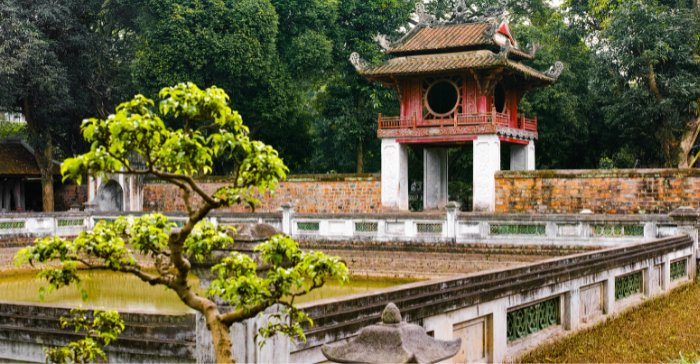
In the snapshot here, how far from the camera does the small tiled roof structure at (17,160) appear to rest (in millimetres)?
28625

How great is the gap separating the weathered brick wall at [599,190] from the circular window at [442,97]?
467 cm

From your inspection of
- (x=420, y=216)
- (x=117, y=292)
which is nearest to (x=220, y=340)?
(x=117, y=292)

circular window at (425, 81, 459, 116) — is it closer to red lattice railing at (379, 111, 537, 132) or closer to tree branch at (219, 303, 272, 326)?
red lattice railing at (379, 111, 537, 132)

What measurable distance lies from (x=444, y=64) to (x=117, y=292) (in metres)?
14.6

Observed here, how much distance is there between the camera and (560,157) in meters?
32.1

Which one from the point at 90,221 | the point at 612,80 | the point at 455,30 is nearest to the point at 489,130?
the point at 455,30

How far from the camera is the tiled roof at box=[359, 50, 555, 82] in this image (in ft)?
78.2

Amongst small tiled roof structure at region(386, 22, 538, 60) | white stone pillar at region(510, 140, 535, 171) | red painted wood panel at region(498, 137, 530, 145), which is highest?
small tiled roof structure at region(386, 22, 538, 60)

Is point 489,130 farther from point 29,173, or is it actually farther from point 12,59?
point 29,173

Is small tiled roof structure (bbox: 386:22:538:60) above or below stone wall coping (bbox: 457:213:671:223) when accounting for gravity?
above

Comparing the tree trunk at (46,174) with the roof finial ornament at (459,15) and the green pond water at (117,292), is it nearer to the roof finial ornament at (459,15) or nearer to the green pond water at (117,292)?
the green pond water at (117,292)

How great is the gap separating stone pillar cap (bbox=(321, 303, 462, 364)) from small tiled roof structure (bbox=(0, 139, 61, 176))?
27.7 metres

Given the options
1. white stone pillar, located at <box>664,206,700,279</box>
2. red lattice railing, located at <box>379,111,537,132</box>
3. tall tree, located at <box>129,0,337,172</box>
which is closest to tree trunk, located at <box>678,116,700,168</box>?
red lattice railing, located at <box>379,111,537,132</box>

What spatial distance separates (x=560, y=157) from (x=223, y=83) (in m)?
15.7
